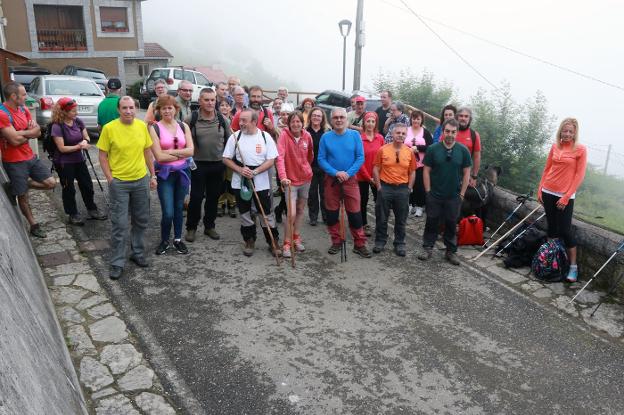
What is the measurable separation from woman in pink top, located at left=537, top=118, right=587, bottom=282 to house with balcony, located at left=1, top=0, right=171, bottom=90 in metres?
29.2

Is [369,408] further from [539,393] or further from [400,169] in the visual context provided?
[400,169]

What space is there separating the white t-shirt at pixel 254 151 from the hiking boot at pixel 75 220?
238cm

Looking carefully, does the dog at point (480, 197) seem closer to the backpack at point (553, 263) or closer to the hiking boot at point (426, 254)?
the hiking boot at point (426, 254)

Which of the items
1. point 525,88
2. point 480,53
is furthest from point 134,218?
point 480,53

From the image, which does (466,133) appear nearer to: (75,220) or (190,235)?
(190,235)

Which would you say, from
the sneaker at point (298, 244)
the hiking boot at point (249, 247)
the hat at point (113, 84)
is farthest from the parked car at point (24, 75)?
the sneaker at point (298, 244)

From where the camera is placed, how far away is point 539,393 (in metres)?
3.90

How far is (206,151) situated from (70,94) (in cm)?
900

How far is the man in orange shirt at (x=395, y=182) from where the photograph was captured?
6379 millimetres

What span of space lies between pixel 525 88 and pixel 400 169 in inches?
4022

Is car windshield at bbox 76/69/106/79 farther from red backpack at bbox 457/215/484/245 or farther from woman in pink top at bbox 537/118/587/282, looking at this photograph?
woman in pink top at bbox 537/118/587/282

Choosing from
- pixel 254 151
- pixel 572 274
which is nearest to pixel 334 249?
pixel 254 151

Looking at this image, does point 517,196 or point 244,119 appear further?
point 517,196

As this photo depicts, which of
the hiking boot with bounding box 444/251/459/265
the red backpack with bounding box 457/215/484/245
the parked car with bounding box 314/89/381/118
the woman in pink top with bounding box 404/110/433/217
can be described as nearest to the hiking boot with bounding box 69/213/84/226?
the woman in pink top with bounding box 404/110/433/217
